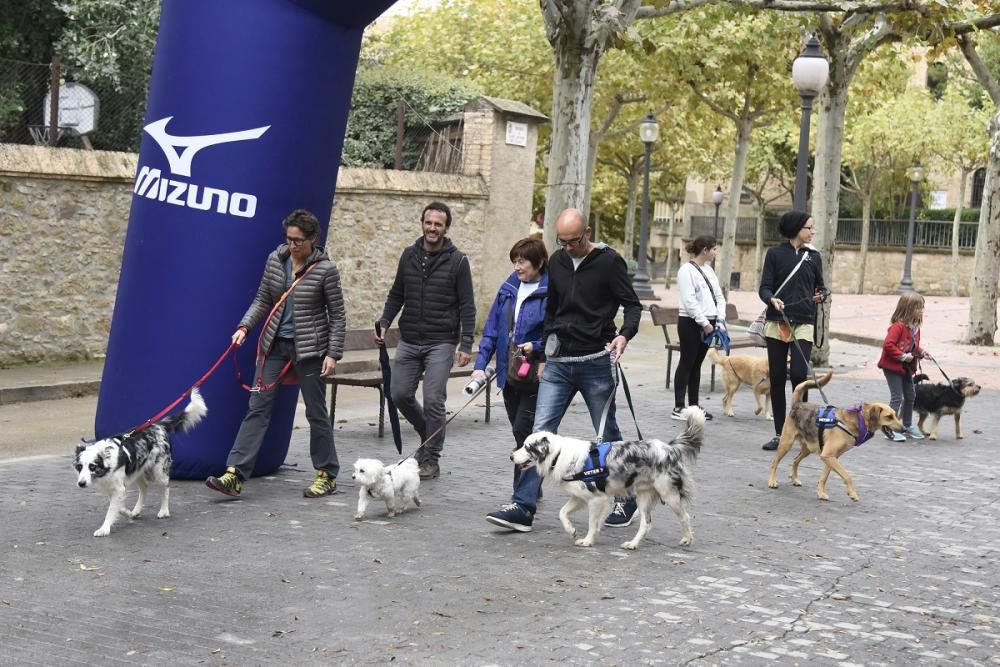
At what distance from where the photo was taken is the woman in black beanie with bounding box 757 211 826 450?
425 inches

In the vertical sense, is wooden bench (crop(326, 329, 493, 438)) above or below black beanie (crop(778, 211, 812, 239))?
below

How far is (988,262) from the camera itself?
74.1 feet

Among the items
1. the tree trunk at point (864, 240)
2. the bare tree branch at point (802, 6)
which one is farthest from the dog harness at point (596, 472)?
the tree trunk at point (864, 240)

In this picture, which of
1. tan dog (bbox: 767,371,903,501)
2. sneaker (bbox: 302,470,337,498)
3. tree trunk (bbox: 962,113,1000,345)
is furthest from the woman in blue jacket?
tree trunk (bbox: 962,113,1000,345)

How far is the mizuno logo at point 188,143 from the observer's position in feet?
28.2

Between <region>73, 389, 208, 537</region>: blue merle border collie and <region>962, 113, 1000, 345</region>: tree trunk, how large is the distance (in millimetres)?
17554

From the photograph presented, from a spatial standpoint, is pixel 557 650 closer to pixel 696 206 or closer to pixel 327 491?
pixel 327 491

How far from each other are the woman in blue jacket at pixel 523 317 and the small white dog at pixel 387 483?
0.67 m

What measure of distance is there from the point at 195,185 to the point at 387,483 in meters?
2.43

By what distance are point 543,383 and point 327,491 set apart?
1.67 m

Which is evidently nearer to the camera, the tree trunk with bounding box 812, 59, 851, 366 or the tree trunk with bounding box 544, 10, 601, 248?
the tree trunk with bounding box 544, 10, 601, 248

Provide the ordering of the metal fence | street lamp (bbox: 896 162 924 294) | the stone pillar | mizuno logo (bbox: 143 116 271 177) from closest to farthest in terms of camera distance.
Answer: mizuno logo (bbox: 143 116 271 177) < the stone pillar < street lamp (bbox: 896 162 924 294) < the metal fence

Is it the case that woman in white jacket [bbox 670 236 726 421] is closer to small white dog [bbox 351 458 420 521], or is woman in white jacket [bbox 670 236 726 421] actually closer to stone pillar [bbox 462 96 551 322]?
small white dog [bbox 351 458 420 521]

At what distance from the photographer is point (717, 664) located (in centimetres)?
536
